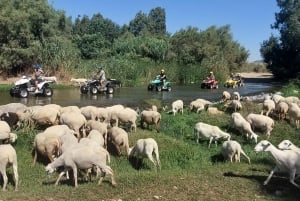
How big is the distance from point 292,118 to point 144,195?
10.7m

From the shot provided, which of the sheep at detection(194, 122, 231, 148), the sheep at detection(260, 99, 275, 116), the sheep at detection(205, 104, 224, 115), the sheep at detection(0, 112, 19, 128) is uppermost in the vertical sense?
the sheep at detection(0, 112, 19, 128)

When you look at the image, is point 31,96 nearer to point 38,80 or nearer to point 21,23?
point 38,80

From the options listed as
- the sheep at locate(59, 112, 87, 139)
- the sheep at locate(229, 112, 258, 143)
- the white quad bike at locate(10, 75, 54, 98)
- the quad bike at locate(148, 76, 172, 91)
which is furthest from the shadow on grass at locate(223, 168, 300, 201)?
the quad bike at locate(148, 76, 172, 91)

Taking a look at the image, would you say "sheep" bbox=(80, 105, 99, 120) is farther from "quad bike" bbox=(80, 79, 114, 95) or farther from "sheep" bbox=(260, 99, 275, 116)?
"quad bike" bbox=(80, 79, 114, 95)

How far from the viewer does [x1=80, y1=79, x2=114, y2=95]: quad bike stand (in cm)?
3325

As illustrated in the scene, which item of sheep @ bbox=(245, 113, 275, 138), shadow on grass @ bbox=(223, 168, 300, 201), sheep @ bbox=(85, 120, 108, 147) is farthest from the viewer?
sheep @ bbox=(245, 113, 275, 138)

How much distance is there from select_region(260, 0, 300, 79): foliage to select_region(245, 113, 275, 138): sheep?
51207mm

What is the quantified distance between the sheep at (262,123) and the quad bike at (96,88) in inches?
681

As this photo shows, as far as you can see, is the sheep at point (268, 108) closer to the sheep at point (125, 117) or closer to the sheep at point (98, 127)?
the sheep at point (125, 117)

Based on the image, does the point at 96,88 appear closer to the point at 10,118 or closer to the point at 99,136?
the point at 10,118

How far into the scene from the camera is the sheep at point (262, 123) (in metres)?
16.9

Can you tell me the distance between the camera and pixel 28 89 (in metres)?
29.7

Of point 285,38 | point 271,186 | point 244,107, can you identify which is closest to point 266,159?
point 271,186

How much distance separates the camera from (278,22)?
75.6 metres
